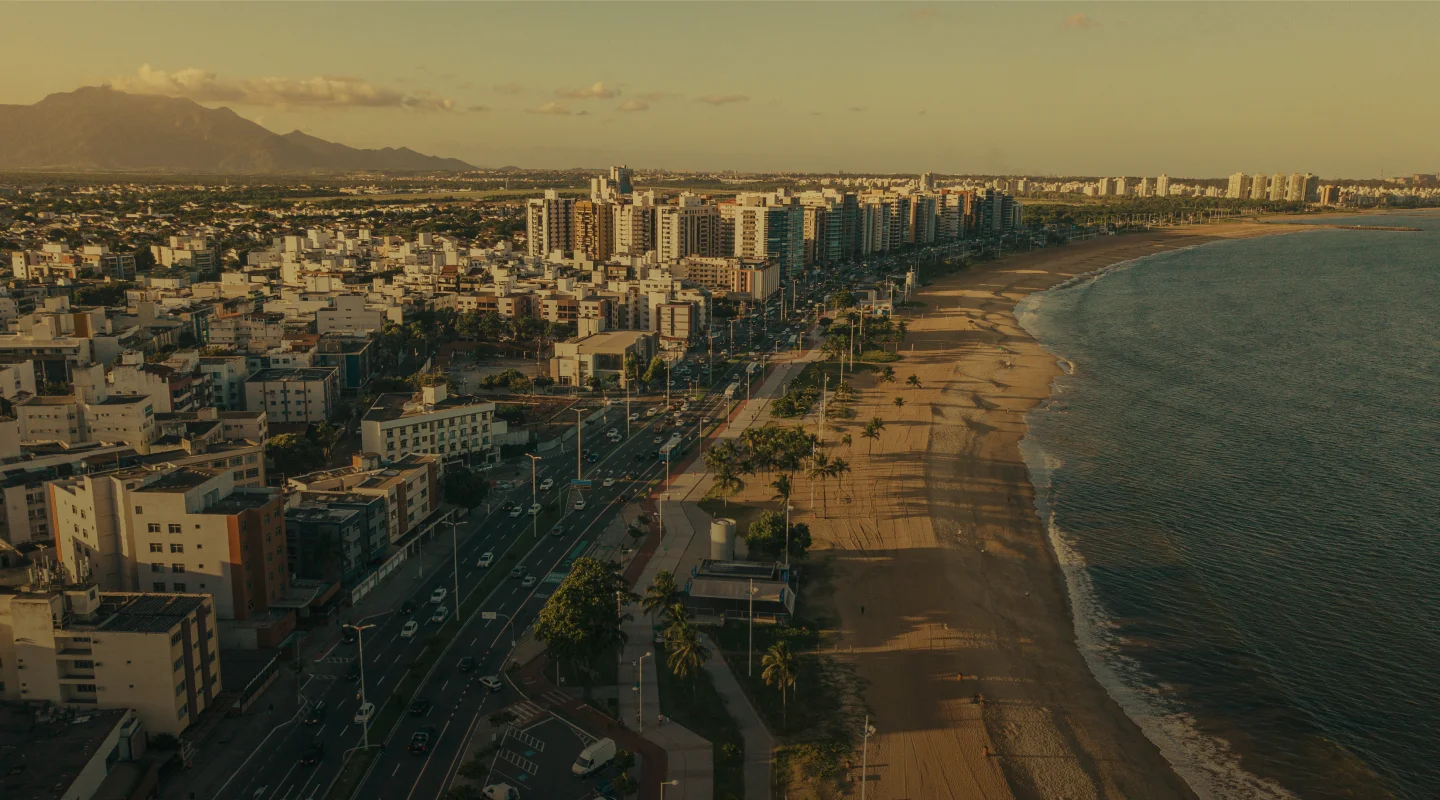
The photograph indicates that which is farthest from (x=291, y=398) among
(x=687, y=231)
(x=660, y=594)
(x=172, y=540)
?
(x=687, y=231)

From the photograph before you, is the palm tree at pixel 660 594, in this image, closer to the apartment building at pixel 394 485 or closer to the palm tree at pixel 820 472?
the apartment building at pixel 394 485

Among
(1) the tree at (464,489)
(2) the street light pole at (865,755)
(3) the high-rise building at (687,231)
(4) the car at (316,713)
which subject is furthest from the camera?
(3) the high-rise building at (687,231)

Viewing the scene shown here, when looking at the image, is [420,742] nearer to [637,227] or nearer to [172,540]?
[172,540]

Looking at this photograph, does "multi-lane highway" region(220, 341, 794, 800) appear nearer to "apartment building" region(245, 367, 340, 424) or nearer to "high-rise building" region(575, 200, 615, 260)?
"apartment building" region(245, 367, 340, 424)

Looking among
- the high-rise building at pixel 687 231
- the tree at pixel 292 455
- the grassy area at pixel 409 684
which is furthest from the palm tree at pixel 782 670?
the high-rise building at pixel 687 231

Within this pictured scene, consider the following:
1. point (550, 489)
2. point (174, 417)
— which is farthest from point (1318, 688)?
point (174, 417)

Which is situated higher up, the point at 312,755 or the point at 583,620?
the point at 583,620

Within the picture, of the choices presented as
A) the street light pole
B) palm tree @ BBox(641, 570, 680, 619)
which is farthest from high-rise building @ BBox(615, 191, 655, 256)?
the street light pole
